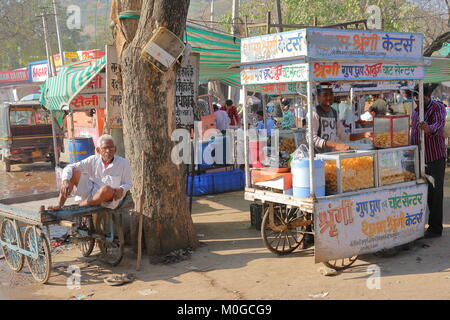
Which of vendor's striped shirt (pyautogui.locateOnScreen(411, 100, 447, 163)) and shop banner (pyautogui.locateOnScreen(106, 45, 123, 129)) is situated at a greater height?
shop banner (pyautogui.locateOnScreen(106, 45, 123, 129))

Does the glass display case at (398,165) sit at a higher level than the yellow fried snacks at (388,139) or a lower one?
lower

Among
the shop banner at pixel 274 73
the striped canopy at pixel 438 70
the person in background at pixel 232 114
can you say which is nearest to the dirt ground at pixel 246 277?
the shop banner at pixel 274 73

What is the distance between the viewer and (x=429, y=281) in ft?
17.3

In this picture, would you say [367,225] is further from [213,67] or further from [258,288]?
[213,67]

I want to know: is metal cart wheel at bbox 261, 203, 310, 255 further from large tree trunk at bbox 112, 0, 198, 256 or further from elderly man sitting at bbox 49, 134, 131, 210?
elderly man sitting at bbox 49, 134, 131, 210

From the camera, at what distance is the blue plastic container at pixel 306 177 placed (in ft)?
18.2

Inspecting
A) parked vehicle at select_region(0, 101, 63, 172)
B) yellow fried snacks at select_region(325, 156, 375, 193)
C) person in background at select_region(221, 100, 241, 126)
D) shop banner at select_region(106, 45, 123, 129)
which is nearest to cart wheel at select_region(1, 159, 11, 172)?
parked vehicle at select_region(0, 101, 63, 172)

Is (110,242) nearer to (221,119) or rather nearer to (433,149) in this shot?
(433,149)

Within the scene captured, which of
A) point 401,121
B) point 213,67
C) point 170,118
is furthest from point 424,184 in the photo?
point 213,67

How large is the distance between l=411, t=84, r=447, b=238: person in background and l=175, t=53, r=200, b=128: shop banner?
10.4 feet

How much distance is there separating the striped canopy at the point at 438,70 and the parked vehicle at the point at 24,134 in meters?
11.8

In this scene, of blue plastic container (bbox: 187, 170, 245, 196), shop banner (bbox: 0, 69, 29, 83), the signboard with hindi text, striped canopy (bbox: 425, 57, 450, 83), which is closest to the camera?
the signboard with hindi text

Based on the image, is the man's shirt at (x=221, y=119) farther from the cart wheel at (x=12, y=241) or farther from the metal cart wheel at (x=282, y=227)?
the cart wheel at (x=12, y=241)

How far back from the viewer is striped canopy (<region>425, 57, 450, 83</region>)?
1203cm
